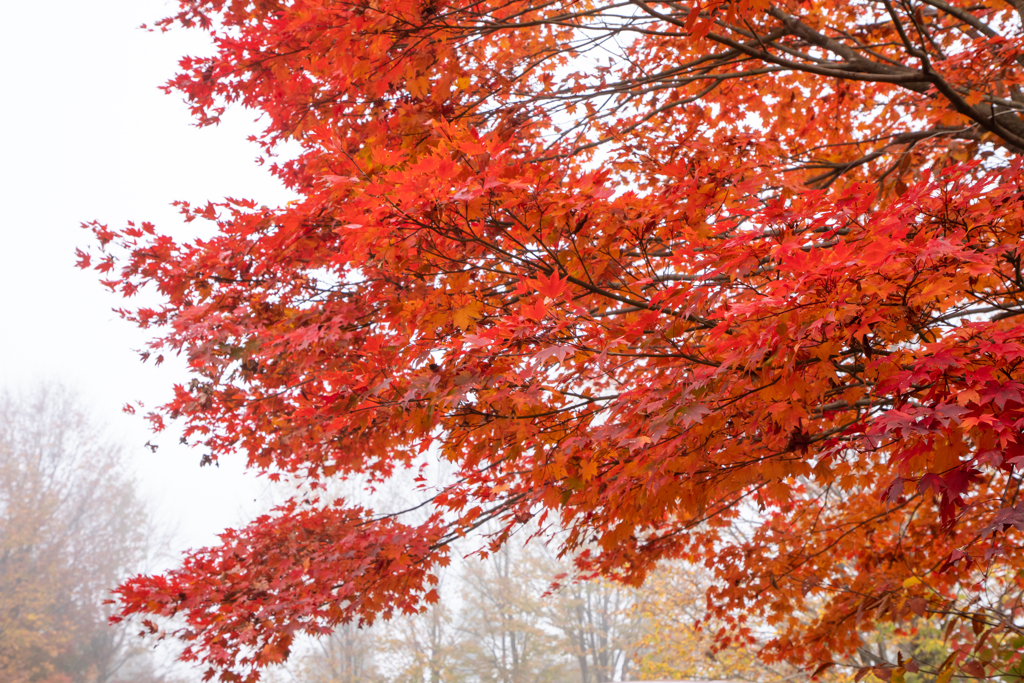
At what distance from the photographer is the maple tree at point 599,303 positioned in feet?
5.82

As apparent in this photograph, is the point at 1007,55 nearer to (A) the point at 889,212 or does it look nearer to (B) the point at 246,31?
(A) the point at 889,212

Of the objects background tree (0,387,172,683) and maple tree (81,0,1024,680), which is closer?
maple tree (81,0,1024,680)

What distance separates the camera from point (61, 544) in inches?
630

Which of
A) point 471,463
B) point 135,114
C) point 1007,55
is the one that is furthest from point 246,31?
Answer: point 135,114

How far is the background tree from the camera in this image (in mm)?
14523

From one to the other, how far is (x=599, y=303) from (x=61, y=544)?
1923 centimetres

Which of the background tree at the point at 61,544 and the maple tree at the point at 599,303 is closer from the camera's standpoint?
the maple tree at the point at 599,303

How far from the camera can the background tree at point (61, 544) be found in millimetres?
14523

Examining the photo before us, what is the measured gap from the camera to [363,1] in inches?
107

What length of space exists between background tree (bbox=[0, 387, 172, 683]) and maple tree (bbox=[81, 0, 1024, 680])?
48.5ft

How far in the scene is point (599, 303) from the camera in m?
3.32

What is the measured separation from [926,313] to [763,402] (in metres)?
0.62

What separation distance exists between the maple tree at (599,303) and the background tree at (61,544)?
14.8 metres

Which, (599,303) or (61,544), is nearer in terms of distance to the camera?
Result: (599,303)
